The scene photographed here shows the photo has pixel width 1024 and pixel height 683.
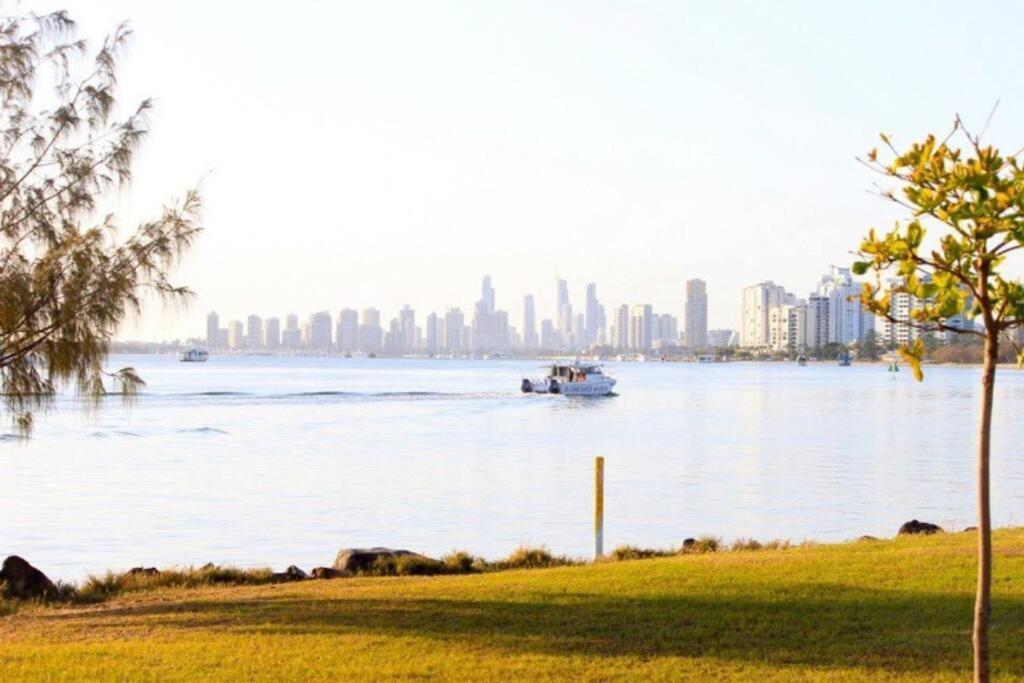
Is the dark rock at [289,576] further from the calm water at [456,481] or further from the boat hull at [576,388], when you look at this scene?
the boat hull at [576,388]

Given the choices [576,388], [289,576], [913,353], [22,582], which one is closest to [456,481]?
[289,576]

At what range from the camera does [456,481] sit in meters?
36.3

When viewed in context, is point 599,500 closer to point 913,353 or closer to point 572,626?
point 572,626

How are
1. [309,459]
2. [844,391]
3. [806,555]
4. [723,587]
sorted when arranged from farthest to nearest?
[844,391] → [309,459] → [806,555] → [723,587]

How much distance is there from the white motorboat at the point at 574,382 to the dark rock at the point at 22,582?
79942 mm

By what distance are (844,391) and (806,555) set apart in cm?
9789

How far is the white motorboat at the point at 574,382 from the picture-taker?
9531 cm

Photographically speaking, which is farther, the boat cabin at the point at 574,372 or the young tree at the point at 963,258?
the boat cabin at the point at 574,372

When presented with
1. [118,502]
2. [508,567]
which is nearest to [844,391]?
[118,502]

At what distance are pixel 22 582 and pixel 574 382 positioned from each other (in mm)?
81554

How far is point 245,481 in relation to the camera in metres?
36.6

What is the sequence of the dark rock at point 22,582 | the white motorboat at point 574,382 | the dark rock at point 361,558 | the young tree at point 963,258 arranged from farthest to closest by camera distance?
the white motorboat at point 574,382
the dark rock at point 361,558
the dark rock at point 22,582
the young tree at point 963,258

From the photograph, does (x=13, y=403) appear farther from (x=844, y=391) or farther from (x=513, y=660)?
(x=844, y=391)

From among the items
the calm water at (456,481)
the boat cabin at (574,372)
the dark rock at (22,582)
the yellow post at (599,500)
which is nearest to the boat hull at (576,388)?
the boat cabin at (574,372)
